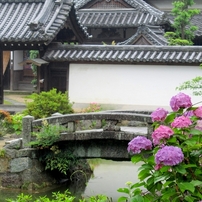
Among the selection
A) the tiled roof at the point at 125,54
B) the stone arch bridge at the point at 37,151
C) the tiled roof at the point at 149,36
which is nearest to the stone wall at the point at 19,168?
the stone arch bridge at the point at 37,151

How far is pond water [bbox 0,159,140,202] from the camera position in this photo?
527 inches

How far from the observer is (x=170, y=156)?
17.9 feet

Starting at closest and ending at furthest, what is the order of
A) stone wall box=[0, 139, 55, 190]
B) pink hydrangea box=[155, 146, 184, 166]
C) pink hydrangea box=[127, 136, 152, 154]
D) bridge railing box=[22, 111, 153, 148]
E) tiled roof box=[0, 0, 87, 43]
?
pink hydrangea box=[155, 146, 184, 166]
pink hydrangea box=[127, 136, 152, 154]
bridge railing box=[22, 111, 153, 148]
stone wall box=[0, 139, 55, 190]
tiled roof box=[0, 0, 87, 43]

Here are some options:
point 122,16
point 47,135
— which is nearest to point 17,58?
point 122,16

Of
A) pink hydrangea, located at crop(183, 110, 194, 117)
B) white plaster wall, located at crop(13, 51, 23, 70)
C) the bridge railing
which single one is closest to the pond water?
the bridge railing

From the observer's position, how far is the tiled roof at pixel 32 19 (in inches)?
760

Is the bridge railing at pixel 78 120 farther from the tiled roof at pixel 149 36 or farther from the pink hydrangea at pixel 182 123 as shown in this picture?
the tiled roof at pixel 149 36

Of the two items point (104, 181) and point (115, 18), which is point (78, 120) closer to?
point (104, 181)

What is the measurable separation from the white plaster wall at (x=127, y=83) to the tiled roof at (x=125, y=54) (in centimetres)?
38

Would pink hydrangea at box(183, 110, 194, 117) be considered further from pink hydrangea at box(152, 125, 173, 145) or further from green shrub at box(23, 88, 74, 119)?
green shrub at box(23, 88, 74, 119)

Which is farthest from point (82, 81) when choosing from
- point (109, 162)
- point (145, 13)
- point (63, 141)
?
point (145, 13)

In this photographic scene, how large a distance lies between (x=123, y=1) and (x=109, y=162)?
13.7 meters

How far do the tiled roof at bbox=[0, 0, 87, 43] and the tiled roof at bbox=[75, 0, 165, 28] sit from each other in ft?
22.9

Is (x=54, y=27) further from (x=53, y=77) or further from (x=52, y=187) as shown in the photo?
(x=52, y=187)
